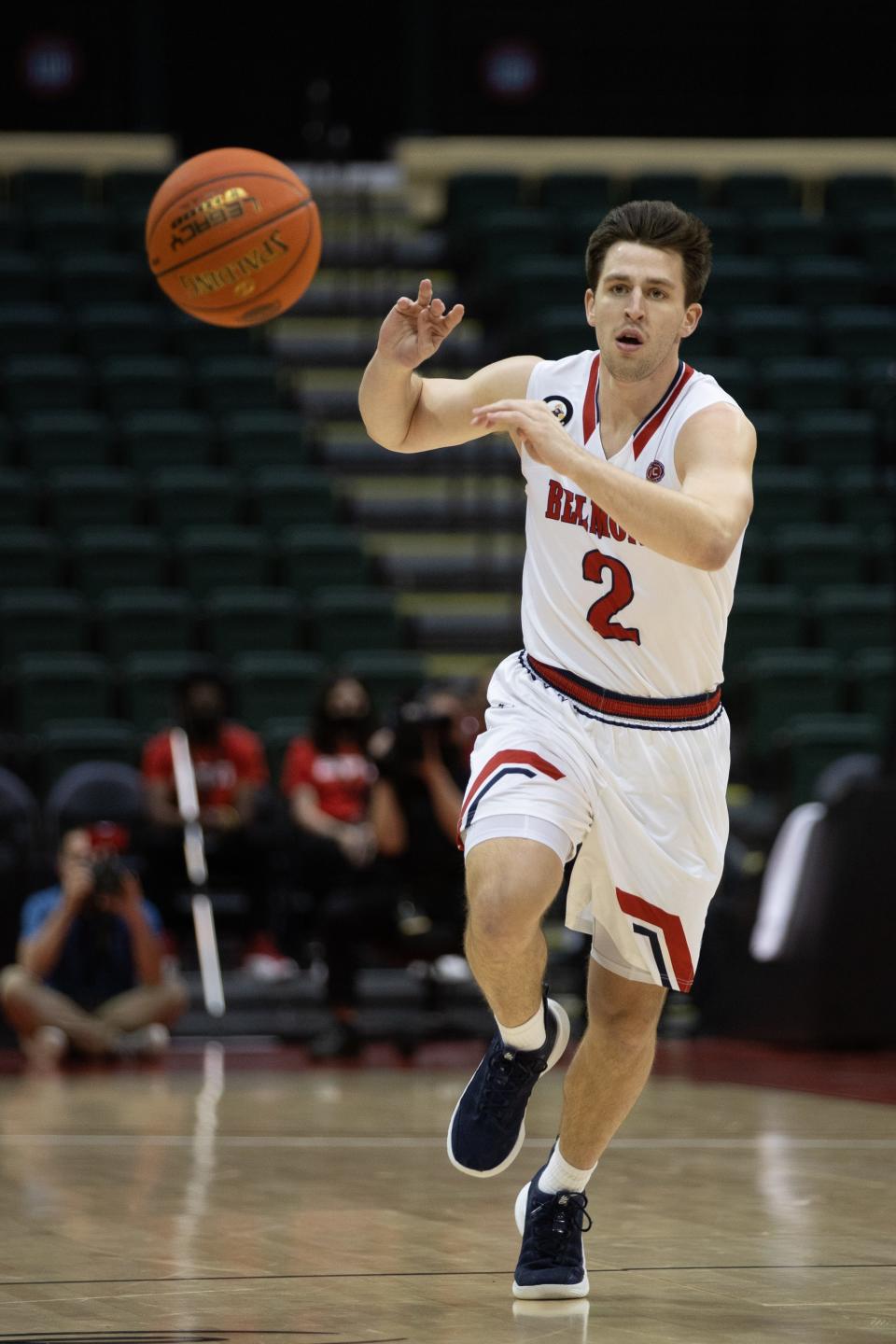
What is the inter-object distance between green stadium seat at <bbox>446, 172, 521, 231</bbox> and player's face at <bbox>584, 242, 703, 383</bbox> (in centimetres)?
1244

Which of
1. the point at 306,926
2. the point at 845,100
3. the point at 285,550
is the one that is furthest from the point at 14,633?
the point at 845,100

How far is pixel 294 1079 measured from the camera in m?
8.32

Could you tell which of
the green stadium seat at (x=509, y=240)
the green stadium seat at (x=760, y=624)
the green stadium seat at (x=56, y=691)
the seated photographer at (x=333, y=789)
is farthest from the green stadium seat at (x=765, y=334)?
the seated photographer at (x=333, y=789)

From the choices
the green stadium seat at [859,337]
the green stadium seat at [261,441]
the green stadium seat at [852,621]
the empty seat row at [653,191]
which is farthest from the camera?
the empty seat row at [653,191]

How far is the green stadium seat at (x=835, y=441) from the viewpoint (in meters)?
13.6

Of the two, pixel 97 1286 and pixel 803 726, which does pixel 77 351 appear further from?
pixel 97 1286

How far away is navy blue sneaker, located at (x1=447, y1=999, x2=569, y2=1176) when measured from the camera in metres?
3.84

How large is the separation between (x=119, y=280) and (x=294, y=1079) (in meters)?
7.55

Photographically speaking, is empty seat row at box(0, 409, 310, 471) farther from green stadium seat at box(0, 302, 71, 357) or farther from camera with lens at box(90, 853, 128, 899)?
camera with lens at box(90, 853, 128, 899)

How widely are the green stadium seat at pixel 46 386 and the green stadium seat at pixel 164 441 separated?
1.59ft

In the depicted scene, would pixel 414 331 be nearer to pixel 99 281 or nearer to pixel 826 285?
pixel 99 281

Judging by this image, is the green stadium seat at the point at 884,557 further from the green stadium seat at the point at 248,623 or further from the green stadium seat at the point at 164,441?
the green stadium seat at the point at 164,441

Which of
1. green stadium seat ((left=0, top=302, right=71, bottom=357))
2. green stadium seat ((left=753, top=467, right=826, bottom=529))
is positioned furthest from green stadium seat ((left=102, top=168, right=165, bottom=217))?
green stadium seat ((left=753, top=467, right=826, bottom=529))

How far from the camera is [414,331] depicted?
4.12 meters
